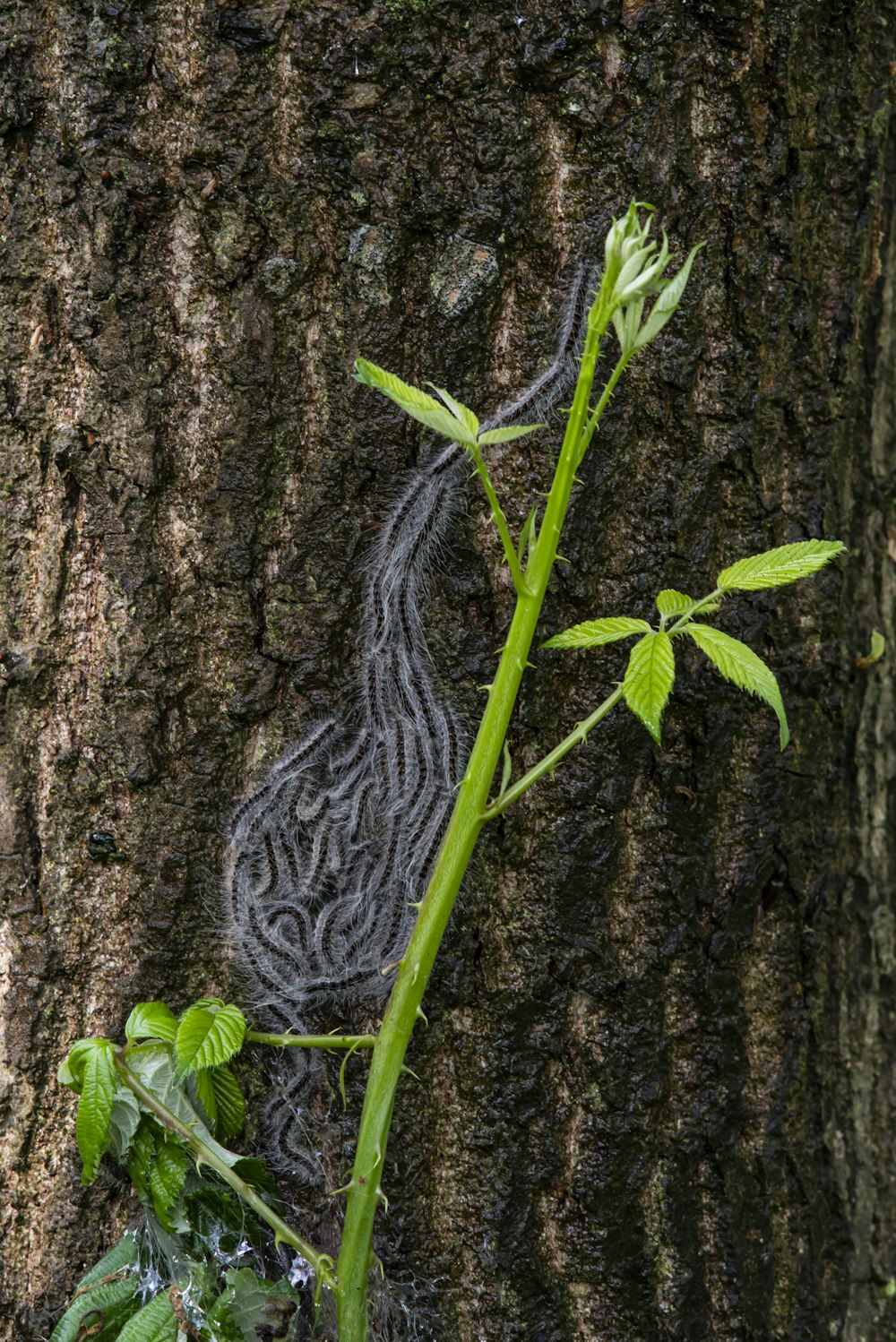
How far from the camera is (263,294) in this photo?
1.57 metres

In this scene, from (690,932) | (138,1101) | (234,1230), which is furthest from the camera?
(690,932)

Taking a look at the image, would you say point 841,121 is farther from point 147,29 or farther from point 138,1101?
point 138,1101

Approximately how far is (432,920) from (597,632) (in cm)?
42

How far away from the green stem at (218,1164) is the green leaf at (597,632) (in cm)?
81

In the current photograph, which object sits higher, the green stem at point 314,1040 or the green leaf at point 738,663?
the green leaf at point 738,663

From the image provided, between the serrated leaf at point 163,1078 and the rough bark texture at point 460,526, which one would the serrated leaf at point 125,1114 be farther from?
the rough bark texture at point 460,526

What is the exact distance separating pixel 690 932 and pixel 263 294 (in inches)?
46.6

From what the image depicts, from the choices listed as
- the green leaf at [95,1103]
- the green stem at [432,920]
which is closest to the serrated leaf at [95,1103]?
the green leaf at [95,1103]

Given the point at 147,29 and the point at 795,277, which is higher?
the point at 147,29

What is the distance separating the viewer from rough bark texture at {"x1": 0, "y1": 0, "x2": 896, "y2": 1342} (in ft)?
5.06

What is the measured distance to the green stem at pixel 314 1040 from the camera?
4.70 ft

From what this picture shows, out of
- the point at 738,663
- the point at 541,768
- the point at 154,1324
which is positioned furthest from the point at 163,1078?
the point at 738,663

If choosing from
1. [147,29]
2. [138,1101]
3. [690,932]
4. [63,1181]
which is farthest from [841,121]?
[63,1181]

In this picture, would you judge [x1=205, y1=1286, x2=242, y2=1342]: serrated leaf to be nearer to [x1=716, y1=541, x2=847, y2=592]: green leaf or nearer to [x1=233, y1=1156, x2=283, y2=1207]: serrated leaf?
[x1=233, y1=1156, x2=283, y2=1207]: serrated leaf
